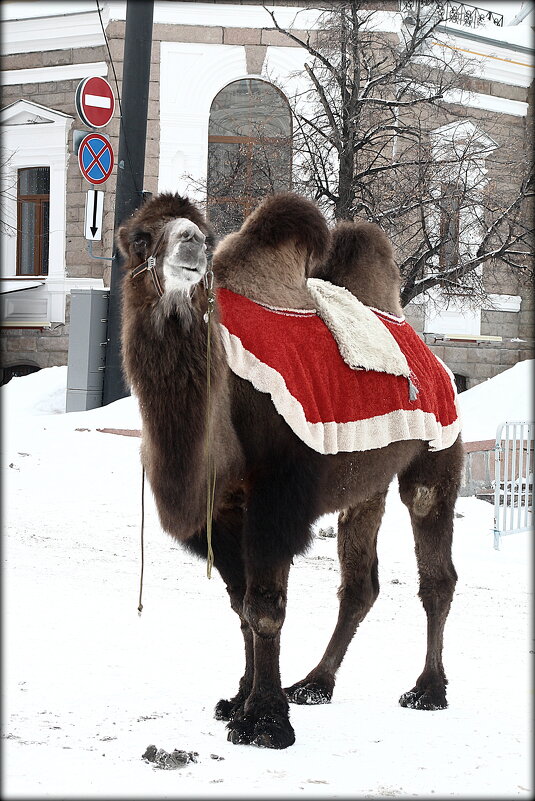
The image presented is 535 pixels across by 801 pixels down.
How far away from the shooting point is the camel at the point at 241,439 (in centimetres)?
396

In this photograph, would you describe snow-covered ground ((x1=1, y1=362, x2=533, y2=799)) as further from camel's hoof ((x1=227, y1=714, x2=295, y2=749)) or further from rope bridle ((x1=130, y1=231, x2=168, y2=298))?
rope bridle ((x1=130, y1=231, x2=168, y2=298))


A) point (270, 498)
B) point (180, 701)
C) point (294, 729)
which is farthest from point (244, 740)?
point (270, 498)

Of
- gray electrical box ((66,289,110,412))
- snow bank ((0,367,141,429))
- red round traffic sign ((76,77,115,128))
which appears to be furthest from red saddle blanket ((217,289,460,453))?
gray electrical box ((66,289,110,412))

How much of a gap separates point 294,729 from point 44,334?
52.8ft

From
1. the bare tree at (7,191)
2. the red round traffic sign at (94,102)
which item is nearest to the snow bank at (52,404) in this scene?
the red round traffic sign at (94,102)

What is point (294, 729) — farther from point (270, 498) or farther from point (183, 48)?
point (183, 48)

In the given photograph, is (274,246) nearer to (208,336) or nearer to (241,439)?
(208,336)

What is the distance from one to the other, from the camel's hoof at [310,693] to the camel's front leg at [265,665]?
64 centimetres

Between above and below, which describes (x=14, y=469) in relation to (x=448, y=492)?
below

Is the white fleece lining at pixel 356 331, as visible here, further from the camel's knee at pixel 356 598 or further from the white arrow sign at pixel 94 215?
the white arrow sign at pixel 94 215

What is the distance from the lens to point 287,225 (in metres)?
4.71

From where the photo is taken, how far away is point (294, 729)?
13.9 feet

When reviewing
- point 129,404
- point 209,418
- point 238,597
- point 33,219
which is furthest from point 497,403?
point 209,418

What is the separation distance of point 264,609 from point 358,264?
2109mm
